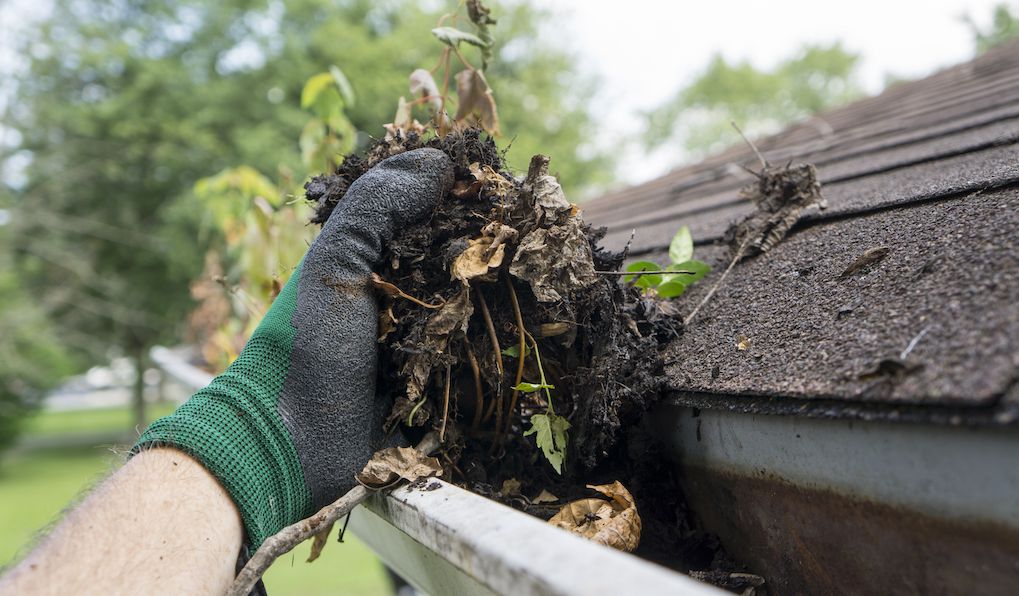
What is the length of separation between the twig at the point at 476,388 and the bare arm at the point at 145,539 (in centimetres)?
39

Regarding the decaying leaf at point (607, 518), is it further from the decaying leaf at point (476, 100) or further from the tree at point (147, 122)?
the tree at point (147, 122)

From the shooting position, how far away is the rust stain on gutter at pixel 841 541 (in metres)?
0.67

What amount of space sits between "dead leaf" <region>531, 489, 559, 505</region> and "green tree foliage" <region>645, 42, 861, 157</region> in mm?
28282

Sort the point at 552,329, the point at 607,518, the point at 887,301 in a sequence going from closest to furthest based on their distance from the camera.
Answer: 1. the point at 887,301
2. the point at 607,518
3. the point at 552,329

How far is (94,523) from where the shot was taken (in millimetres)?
942

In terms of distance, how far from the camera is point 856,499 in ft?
2.56

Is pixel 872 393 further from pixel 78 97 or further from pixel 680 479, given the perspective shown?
pixel 78 97

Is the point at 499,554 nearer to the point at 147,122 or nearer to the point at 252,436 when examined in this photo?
the point at 252,436

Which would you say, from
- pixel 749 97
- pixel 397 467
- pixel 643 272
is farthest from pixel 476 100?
pixel 749 97

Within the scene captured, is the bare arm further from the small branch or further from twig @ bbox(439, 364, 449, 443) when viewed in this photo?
the small branch

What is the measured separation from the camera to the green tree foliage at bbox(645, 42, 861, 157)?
2766cm

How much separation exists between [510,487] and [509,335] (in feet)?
0.82

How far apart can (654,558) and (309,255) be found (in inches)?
29.4

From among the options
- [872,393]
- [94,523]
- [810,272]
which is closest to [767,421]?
[872,393]
